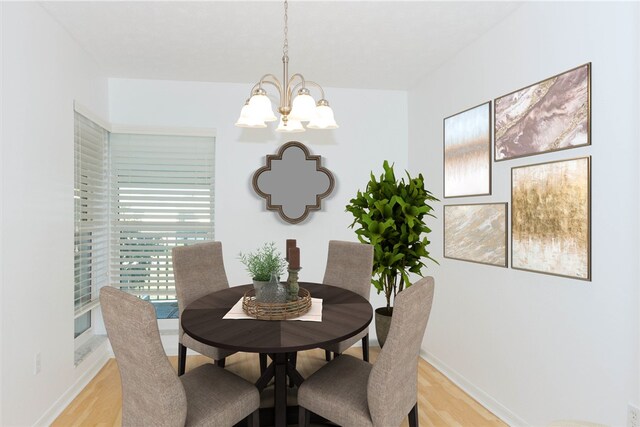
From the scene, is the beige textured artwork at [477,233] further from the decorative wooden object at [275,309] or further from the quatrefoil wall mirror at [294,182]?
the decorative wooden object at [275,309]

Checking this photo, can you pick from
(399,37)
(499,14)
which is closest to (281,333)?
(399,37)

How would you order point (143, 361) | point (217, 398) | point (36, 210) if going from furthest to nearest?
point (36, 210) < point (217, 398) < point (143, 361)

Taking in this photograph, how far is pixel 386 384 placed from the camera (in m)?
1.49

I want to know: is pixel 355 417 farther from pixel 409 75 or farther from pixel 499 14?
pixel 409 75

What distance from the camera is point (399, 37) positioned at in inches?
107

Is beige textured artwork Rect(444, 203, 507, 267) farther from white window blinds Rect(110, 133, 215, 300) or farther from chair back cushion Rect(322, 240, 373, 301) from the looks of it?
white window blinds Rect(110, 133, 215, 300)

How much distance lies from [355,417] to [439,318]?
2.01 m

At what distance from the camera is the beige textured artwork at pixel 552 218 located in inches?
75.0

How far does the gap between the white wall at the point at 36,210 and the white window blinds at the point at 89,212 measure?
0.24 m

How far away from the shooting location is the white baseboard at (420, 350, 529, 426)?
7.76 feet

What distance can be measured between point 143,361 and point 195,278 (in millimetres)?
1384

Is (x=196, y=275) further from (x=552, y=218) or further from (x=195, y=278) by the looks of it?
(x=552, y=218)

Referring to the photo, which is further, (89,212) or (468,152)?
(89,212)

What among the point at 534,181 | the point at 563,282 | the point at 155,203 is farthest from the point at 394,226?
the point at 155,203
